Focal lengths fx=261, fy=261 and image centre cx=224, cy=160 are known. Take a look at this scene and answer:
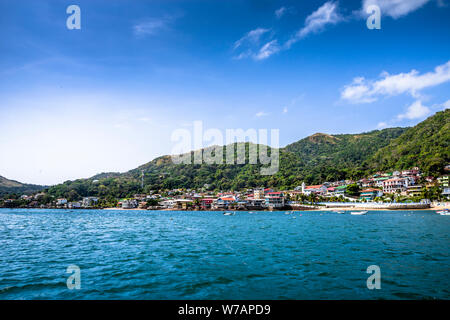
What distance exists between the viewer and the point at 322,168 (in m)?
135

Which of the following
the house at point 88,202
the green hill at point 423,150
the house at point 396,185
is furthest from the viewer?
the house at point 88,202

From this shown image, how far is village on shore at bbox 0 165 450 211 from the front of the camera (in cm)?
6894

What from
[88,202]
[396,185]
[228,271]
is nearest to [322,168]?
[396,185]

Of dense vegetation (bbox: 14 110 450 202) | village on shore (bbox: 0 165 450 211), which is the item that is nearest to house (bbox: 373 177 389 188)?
village on shore (bbox: 0 165 450 211)

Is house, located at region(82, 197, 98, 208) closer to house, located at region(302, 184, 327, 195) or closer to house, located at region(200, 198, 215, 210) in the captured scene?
house, located at region(200, 198, 215, 210)

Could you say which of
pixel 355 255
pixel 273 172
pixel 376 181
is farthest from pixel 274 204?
pixel 355 255

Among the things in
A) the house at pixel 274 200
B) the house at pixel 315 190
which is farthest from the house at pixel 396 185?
the house at pixel 274 200

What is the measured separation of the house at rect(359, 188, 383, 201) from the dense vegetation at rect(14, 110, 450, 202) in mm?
17162

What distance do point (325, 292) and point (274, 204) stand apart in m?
84.8

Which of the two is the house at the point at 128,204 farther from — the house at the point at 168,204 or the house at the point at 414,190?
the house at the point at 414,190

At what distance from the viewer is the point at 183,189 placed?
14338 centimetres

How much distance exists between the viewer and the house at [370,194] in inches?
3228

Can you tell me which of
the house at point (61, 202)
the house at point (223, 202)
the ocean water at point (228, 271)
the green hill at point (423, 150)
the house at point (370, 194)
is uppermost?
the green hill at point (423, 150)
